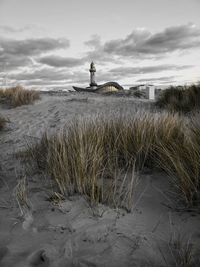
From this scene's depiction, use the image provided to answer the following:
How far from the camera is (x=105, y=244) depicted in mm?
2324

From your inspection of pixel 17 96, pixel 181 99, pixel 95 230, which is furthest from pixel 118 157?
pixel 17 96

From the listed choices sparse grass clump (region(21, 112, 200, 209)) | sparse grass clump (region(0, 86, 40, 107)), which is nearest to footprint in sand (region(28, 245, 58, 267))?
sparse grass clump (region(21, 112, 200, 209))

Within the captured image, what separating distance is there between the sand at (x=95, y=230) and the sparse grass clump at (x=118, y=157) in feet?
0.43

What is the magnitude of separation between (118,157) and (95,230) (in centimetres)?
130

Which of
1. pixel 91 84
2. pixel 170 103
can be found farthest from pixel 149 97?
pixel 91 84

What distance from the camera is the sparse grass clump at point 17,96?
10125 millimetres

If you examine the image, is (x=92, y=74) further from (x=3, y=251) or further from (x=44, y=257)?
(x=44, y=257)

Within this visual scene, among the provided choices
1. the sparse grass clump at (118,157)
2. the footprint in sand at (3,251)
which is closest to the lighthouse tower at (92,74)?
the sparse grass clump at (118,157)

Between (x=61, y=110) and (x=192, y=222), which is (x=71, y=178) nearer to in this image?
(x=192, y=222)

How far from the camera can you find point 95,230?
2.48 meters

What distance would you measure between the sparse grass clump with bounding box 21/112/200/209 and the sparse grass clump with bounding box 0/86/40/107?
621 centimetres

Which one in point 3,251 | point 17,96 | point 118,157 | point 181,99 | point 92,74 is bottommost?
point 3,251

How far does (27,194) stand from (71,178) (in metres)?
0.48

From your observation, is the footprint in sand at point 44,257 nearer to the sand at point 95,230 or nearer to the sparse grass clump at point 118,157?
the sand at point 95,230
